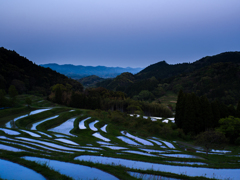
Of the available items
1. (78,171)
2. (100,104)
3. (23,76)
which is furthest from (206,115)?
(23,76)

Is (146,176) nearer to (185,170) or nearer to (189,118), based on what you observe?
Answer: (185,170)

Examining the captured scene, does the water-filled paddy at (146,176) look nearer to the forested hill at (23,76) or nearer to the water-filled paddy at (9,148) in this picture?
the water-filled paddy at (9,148)

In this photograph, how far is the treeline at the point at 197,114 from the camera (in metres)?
39.2

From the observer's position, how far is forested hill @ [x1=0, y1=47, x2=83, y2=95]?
3172 inches

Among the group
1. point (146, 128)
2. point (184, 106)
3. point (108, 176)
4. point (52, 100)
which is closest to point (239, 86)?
point (184, 106)

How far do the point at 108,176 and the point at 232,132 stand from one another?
33915 mm

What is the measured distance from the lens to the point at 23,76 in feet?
307

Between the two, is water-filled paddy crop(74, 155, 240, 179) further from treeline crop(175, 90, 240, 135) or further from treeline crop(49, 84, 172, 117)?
treeline crop(49, 84, 172, 117)

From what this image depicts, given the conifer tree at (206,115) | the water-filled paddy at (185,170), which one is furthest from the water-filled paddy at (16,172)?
the conifer tree at (206,115)

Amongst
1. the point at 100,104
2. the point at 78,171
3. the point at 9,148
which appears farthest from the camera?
the point at 100,104

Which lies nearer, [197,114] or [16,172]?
[16,172]

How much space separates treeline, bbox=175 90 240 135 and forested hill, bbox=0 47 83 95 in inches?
2705

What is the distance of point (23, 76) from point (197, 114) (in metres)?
89.3

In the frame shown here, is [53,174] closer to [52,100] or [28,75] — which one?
[52,100]
